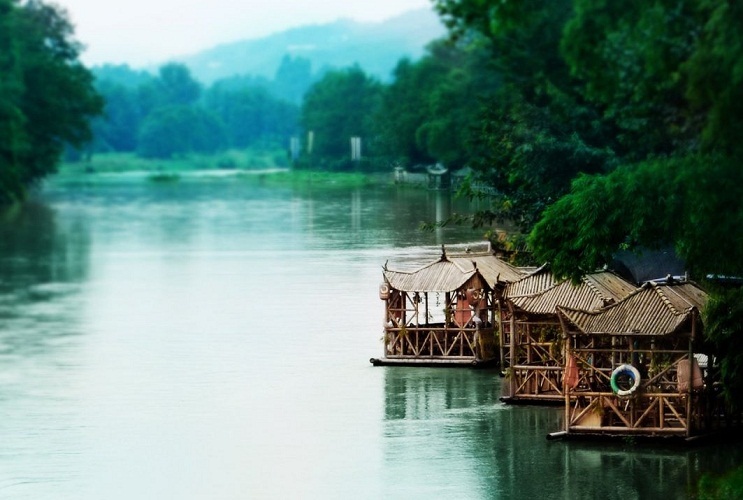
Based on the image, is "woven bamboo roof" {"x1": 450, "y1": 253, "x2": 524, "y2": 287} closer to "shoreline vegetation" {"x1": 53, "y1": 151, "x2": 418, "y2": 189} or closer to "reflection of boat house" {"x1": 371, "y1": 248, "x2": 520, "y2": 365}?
"reflection of boat house" {"x1": 371, "y1": 248, "x2": 520, "y2": 365}

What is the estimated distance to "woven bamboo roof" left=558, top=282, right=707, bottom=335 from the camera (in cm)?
2516

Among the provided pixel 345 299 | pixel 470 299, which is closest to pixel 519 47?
pixel 345 299

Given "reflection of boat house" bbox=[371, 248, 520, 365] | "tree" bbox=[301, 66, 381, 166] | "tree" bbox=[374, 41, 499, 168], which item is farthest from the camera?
"tree" bbox=[301, 66, 381, 166]

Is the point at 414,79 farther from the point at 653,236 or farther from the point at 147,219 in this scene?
the point at 653,236

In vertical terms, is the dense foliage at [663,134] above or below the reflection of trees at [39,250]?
above

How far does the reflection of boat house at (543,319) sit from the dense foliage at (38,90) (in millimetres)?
65475

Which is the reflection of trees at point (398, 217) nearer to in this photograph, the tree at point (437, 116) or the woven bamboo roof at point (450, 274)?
the tree at point (437, 116)

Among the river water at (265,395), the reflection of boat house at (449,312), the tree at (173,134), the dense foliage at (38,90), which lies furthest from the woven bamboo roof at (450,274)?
the tree at (173,134)

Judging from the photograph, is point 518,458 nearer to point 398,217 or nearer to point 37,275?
point 398,217

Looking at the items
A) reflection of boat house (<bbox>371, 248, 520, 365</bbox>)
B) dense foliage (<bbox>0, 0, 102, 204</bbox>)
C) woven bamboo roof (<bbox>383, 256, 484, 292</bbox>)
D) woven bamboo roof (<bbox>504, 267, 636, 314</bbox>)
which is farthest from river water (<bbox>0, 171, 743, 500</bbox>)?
dense foliage (<bbox>0, 0, 102, 204</bbox>)

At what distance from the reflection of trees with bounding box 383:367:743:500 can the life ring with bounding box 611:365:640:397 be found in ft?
2.85

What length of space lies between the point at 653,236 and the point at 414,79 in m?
56.7

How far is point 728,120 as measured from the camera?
16719 millimetres

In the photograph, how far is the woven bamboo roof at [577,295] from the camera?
28.1m
